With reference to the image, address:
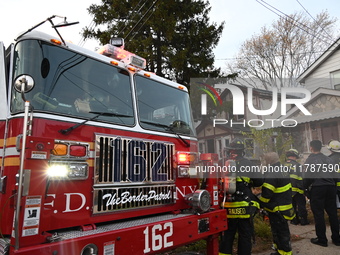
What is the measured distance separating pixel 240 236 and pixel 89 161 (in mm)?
2432

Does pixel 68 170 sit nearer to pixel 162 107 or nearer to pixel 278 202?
pixel 162 107

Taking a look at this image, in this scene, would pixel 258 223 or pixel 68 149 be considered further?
pixel 258 223

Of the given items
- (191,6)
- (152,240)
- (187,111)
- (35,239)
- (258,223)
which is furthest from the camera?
(191,6)

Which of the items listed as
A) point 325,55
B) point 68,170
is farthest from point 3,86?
point 325,55

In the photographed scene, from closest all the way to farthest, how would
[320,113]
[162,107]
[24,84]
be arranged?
1. [24,84]
2. [162,107]
3. [320,113]

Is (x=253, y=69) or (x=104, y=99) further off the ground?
(x=253, y=69)

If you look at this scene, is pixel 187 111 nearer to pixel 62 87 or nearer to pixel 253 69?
pixel 62 87

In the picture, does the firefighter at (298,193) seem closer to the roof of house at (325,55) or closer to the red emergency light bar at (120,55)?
the red emergency light bar at (120,55)

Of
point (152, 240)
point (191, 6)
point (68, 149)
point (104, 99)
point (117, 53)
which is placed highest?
point (191, 6)

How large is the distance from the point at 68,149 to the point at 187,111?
2152 mm

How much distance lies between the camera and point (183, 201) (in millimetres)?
3588

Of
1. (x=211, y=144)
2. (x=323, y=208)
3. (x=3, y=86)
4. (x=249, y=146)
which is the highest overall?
(x=211, y=144)

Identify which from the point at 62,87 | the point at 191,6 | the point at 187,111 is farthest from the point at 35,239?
the point at 191,6

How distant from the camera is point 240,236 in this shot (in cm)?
387
